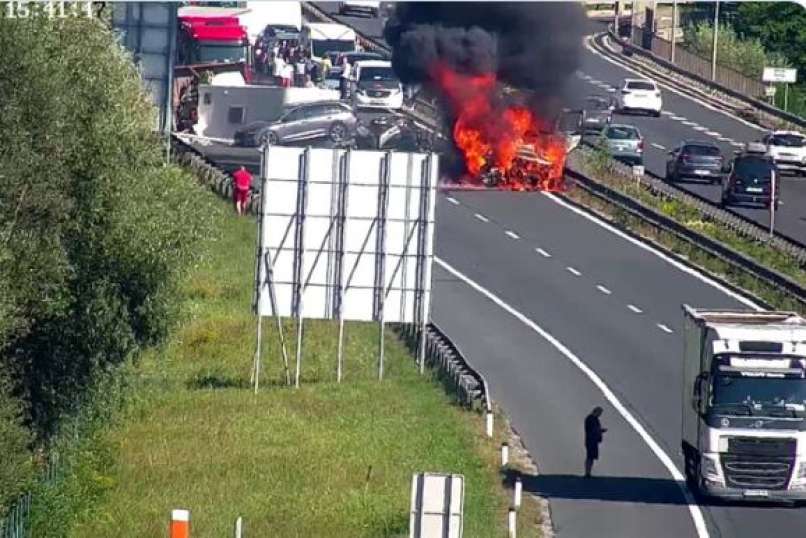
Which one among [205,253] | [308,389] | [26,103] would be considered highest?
[26,103]

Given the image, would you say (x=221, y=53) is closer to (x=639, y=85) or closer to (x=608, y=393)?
(x=639, y=85)

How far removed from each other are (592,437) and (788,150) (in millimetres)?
36167

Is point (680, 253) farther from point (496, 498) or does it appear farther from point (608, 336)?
point (496, 498)

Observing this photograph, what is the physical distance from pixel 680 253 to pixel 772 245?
2.16m

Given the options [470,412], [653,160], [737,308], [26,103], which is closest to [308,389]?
[470,412]

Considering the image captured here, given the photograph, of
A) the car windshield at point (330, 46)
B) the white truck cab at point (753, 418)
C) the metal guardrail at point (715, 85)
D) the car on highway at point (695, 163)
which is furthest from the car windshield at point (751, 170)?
the car windshield at point (330, 46)

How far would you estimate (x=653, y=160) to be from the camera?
6744 cm

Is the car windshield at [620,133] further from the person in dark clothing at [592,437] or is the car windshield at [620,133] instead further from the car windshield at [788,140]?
the person in dark clothing at [592,437]

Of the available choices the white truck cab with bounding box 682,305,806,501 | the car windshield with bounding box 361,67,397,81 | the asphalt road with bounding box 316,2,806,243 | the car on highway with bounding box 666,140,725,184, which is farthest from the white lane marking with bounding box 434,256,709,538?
the car windshield with bounding box 361,67,397,81

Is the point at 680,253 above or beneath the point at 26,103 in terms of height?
beneath

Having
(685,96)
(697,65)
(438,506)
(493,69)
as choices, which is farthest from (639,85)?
(438,506)

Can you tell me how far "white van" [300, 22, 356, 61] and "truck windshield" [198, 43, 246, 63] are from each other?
17.4ft

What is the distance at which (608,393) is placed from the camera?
38906 millimetres

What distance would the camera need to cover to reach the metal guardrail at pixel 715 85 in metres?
77.4
